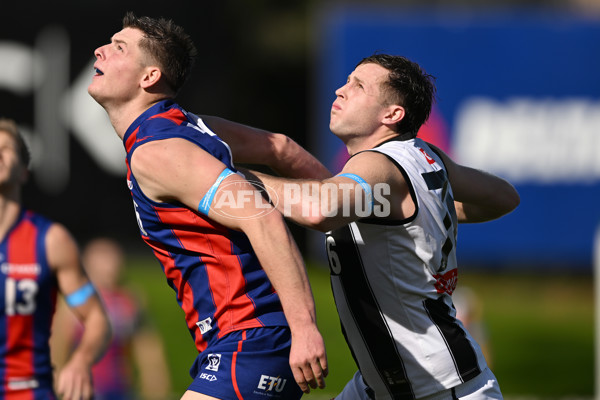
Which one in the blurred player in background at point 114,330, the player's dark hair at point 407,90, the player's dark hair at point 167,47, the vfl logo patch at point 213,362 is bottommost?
the blurred player in background at point 114,330

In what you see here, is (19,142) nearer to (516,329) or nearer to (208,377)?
(208,377)

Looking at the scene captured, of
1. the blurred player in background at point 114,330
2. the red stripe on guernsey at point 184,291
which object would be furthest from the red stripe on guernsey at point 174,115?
the blurred player in background at point 114,330

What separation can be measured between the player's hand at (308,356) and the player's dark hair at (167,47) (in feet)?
4.55

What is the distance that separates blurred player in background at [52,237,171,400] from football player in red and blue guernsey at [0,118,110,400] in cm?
303

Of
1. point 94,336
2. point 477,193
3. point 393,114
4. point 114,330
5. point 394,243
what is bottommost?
point 114,330

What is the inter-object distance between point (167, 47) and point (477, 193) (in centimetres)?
166

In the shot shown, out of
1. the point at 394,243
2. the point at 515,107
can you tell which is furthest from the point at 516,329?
the point at 394,243

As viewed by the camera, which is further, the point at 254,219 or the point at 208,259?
the point at 208,259

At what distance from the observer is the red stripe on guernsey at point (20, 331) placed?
487 centimetres

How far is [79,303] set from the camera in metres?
5.03

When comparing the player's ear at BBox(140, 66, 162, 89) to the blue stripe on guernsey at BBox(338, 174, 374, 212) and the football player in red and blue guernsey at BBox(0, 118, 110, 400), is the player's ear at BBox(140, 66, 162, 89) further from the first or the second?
the football player in red and blue guernsey at BBox(0, 118, 110, 400)

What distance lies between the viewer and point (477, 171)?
4.45m

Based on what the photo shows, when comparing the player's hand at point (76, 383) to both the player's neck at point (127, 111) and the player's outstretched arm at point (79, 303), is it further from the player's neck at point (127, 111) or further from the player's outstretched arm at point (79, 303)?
the player's neck at point (127, 111)

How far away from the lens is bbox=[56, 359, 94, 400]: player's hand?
4816mm
